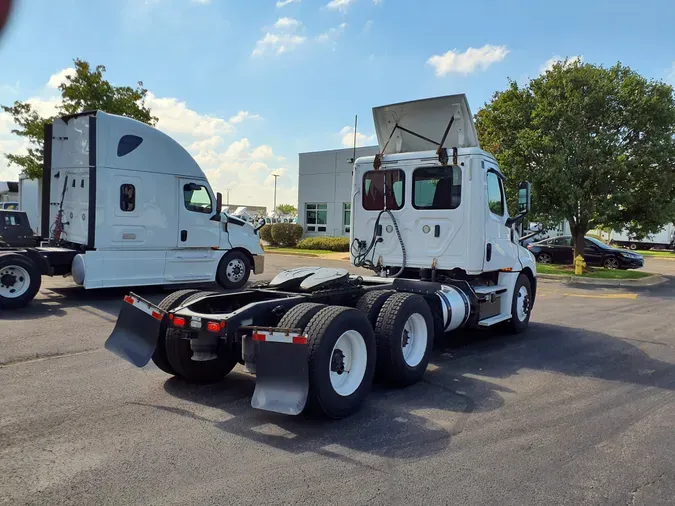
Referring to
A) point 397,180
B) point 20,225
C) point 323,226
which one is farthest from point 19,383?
point 323,226

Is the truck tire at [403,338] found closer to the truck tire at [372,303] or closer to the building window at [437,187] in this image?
the truck tire at [372,303]

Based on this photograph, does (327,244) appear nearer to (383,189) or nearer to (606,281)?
(606,281)

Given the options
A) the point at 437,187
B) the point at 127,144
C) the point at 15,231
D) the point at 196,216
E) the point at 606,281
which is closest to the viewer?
the point at 437,187

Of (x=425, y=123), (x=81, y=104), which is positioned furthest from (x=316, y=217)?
(x=425, y=123)

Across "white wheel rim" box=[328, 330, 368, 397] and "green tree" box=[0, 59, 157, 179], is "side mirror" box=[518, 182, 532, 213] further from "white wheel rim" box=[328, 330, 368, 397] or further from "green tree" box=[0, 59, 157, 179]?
"green tree" box=[0, 59, 157, 179]

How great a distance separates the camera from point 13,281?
9484mm

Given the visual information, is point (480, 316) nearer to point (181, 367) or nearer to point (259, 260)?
point (181, 367)

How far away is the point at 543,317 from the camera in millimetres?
10461

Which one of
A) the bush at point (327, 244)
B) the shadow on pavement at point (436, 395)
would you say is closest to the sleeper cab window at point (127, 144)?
the shadow on pavement at point (436, 395)

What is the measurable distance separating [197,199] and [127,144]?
6.35 ft

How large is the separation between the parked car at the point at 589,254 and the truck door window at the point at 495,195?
45.1 feet

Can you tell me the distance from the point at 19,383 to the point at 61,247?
6.41 m

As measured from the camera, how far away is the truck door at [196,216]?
1166 cm

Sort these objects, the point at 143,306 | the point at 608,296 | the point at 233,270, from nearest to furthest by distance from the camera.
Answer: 1. the point at 143,306
2. the point at 233,270
3. the point at 608,296
